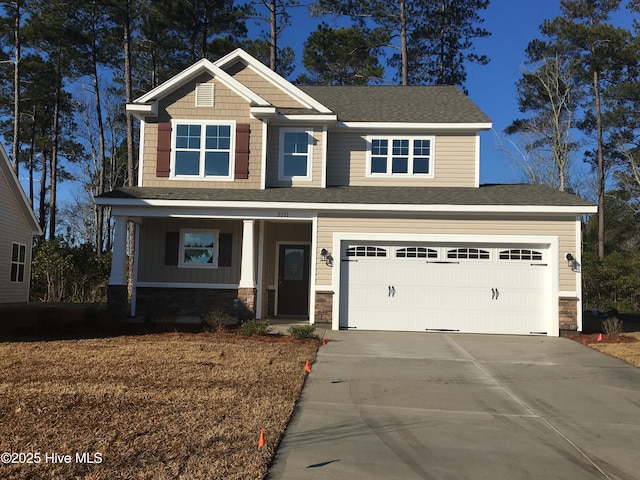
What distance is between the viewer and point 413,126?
1493cm

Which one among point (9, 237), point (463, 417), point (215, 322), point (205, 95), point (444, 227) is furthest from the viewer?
point (9, 237)

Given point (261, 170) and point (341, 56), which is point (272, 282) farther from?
point (341, 56)

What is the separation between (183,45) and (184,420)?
24948mm

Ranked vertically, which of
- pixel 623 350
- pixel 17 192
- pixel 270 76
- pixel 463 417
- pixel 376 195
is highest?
pixel 270 76

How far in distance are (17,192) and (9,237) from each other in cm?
141

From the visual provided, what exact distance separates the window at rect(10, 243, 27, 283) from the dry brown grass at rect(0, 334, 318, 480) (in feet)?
27.1

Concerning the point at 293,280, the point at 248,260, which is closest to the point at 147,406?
the point at 248,260

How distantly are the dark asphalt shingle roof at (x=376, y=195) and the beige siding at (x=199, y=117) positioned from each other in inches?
12.8

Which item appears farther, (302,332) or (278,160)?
(278,160)

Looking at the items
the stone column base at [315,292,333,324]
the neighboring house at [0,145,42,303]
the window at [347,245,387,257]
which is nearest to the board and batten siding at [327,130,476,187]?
the window at [347,245,387,257]

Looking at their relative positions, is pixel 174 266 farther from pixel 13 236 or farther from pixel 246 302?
pixel 13 236

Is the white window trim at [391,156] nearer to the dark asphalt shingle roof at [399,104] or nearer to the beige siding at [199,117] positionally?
the dark asphalt shingle roof at [399,104]

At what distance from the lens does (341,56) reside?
26.2m

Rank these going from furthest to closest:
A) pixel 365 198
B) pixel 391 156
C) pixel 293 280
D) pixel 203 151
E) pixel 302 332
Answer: pixel 293 280
pixel 391 156
pixel 203 151
pixel 365 198
pixel 302 332
